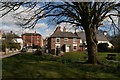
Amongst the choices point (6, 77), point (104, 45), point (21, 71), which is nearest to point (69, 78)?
point (21, 71)

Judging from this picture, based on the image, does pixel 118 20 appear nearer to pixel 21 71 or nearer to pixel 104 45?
pixel 21 71

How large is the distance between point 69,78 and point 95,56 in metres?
6.43

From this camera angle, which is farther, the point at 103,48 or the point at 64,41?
the point at 64,41

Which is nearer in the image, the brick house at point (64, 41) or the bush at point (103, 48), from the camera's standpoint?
the bush at point (103, 48)

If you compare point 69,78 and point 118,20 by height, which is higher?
point 118,20

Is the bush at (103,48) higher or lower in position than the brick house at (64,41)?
lower

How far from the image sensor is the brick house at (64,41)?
50156 millimetres

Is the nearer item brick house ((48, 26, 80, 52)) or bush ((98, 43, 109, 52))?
bush ((98, 43, 109, 52))

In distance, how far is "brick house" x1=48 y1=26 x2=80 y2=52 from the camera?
1975 inches

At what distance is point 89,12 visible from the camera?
12.6 m

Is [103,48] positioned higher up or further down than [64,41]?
further down

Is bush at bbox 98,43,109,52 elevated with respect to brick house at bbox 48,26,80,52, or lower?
lower

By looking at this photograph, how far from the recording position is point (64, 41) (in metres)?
51.1

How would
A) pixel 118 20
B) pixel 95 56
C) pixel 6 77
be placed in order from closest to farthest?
pixel 6 77 < pixel 95 56 < pixel 118 20
